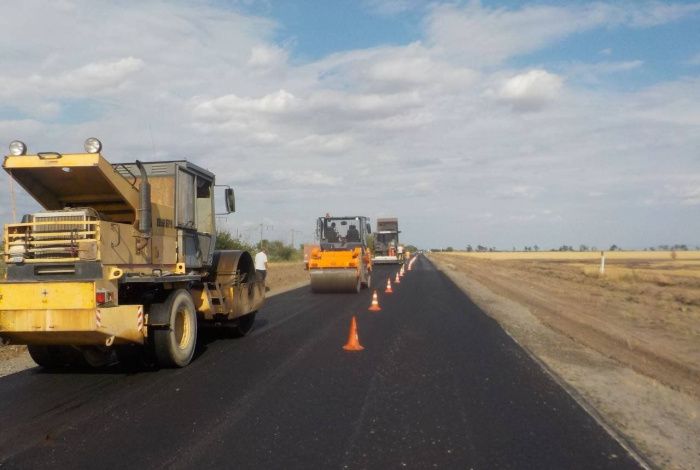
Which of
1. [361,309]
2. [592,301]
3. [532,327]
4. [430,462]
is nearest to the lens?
[430,462]

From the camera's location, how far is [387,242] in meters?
46.4

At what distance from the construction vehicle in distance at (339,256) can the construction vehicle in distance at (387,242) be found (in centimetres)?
2210

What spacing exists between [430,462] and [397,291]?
17.5 metres

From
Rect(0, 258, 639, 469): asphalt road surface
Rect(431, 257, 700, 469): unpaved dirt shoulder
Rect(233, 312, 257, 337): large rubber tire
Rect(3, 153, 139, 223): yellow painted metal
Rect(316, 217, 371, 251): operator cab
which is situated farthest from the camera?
Rect(316, 217, 371, 251): operator cab

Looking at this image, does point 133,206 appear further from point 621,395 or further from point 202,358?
point 621,395

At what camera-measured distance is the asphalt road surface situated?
196 inches

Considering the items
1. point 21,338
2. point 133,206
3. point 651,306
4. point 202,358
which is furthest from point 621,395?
point 651,306

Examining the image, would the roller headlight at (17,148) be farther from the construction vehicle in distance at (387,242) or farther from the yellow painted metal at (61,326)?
the construction vehicle in distance at (387,242)


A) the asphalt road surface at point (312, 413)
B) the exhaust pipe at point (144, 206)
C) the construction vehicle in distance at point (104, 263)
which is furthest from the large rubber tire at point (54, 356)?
the exhaust pipe at point (144, 206)

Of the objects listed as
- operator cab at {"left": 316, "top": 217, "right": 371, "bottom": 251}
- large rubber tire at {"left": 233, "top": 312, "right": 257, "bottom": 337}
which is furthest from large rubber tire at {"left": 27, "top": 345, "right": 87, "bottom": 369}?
operator cab at {"left": 316, "top": 217, "right": 371, "bottom": 251}

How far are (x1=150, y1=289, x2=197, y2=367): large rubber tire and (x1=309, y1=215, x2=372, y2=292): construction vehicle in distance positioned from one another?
1217 centimetres

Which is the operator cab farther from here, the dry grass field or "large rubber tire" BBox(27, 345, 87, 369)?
"large rubber tire" BBox(27, 345, 87, 369)

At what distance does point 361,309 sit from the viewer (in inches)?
632

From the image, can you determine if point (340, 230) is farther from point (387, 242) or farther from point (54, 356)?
point (387, 242)
